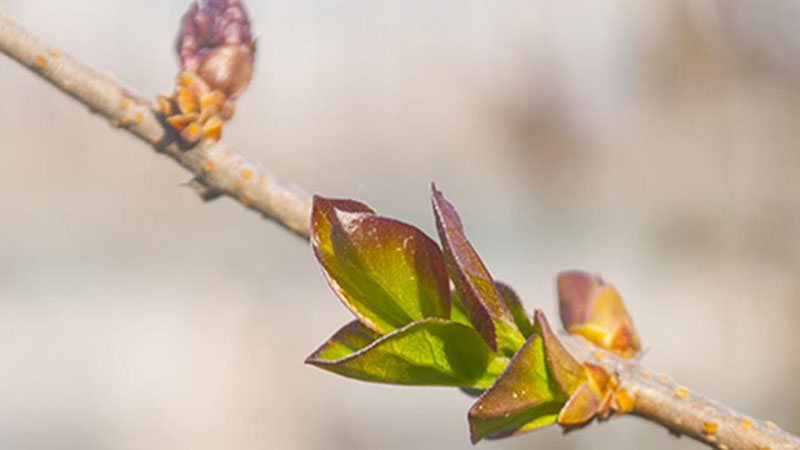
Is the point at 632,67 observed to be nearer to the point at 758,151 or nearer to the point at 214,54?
the point at 758,151

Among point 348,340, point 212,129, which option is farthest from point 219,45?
point 348,340

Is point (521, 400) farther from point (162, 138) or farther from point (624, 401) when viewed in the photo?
point (162, 138)

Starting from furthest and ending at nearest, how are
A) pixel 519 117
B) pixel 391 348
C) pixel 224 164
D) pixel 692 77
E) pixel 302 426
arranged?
pixel 519 117 → pixel 692 77 → pixel 302 426 → pixel 224 164 → pixel 391 348

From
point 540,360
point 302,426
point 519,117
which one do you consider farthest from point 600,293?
point 519,117

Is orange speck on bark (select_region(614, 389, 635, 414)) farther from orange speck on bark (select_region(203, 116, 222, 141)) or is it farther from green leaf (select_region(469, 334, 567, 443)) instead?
orange speck on bark (select_region(203, 116, 222, 141))

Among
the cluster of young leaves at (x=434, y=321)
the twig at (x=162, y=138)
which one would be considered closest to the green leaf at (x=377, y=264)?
the cluster of young leaves at (x=434, y=321)

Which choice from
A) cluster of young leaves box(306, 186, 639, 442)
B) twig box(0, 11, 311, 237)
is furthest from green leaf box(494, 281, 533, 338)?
twig box(0, 11, 311, 237)

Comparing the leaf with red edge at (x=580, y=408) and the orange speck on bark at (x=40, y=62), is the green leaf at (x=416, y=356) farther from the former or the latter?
the orange speck on bark at (x=40, y=62)
